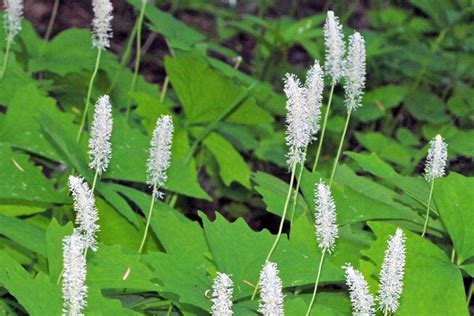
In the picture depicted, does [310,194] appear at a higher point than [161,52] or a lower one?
lower

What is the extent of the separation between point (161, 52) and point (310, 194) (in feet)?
10.4

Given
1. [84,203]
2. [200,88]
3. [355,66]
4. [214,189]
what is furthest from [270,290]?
[214,189]

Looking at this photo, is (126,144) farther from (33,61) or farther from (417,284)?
(417,284)

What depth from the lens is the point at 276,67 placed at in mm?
4734

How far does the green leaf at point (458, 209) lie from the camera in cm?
224

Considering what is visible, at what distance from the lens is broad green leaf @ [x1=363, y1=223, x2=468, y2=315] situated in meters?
2.11

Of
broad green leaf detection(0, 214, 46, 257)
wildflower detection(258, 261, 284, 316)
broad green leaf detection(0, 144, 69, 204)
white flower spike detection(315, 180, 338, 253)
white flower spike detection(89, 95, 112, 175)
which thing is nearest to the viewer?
wildflower detection(258, 261, 284, 316)

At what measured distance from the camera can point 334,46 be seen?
7.61ft

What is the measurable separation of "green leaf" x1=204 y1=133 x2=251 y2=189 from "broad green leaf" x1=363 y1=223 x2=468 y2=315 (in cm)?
111

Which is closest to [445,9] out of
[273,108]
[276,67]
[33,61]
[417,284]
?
[276,67]

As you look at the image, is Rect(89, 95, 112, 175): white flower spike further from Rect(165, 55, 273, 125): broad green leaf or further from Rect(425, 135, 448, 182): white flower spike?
Rect(165, 55, 273, 125): broad green leaf

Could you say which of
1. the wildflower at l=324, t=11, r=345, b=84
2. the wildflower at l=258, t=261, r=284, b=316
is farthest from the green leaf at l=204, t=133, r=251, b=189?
the wildflower at l=258, t=261, r=284, b=316

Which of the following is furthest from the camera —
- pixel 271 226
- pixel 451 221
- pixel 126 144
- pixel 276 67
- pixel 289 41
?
pixel 276 67

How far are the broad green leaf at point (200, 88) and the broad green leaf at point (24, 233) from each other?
1.04 meters
